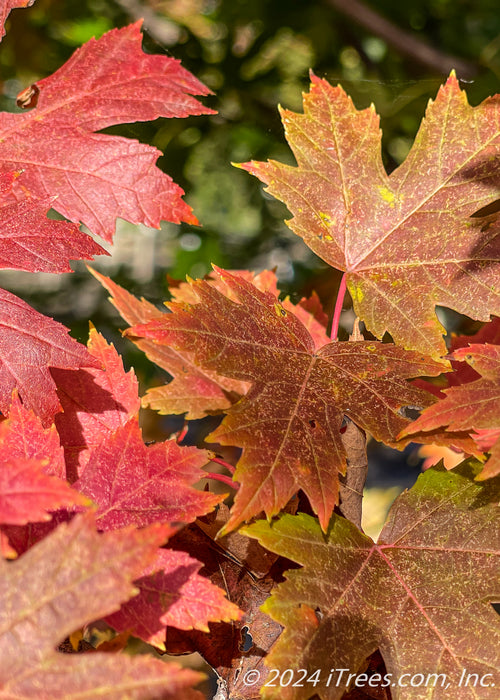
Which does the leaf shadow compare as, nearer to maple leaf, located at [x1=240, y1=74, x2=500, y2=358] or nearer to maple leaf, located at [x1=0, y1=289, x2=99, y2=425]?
maple leaf, located at [x1=0, y1=289, x2=99, y2=425]

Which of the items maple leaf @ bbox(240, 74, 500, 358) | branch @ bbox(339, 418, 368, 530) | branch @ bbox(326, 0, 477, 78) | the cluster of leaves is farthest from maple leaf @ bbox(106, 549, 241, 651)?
branch @ bbox(326, 0, 477, 78)

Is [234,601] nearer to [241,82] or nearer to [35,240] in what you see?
[35,240]

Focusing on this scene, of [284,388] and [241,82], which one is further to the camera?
[241,82]

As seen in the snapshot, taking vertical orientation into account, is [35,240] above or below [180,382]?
above

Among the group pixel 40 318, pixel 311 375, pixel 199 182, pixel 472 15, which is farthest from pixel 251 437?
pixel 472 15

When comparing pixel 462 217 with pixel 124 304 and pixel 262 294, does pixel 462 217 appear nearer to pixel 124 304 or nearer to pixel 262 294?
pixel 262 294

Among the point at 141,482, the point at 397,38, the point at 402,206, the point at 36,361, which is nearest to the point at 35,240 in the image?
the point at 36,361
